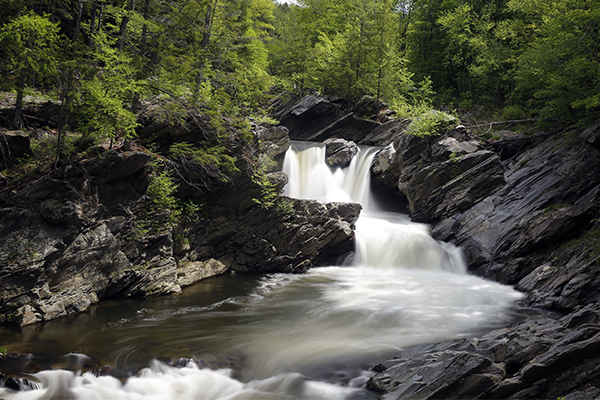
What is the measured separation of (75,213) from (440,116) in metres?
18.1

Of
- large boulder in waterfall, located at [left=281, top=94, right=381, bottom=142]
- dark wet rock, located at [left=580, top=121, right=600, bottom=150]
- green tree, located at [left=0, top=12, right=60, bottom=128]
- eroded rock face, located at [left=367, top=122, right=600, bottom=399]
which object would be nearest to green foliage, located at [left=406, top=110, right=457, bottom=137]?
eroded rock face, located at [left=367, top=122, right=600, bottom=399]

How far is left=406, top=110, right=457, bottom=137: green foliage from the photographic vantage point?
19938 mm

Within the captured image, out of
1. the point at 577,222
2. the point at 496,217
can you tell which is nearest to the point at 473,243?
the point at 496,217

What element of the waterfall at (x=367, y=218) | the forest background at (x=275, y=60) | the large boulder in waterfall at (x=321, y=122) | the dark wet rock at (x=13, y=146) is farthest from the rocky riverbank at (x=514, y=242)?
the dark wet rock at (x=13, y=146)

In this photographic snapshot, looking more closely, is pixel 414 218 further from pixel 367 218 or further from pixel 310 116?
pixel 310 116

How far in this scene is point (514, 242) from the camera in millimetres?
14406

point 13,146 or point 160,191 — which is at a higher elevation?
point 13,146

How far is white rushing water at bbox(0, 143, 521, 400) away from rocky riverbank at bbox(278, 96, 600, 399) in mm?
1000

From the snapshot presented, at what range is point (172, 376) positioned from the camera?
7.39 meters

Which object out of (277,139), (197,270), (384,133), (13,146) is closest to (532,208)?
(384,133)

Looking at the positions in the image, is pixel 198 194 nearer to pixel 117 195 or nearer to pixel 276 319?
pixel 117 195

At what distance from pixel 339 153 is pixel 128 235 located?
14475mm

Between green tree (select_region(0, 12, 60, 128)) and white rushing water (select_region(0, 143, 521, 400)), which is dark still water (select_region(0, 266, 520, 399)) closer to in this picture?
white rushing water (select_region(0, 143, 521, 400))

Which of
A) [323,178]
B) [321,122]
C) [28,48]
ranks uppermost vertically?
[321,122]
